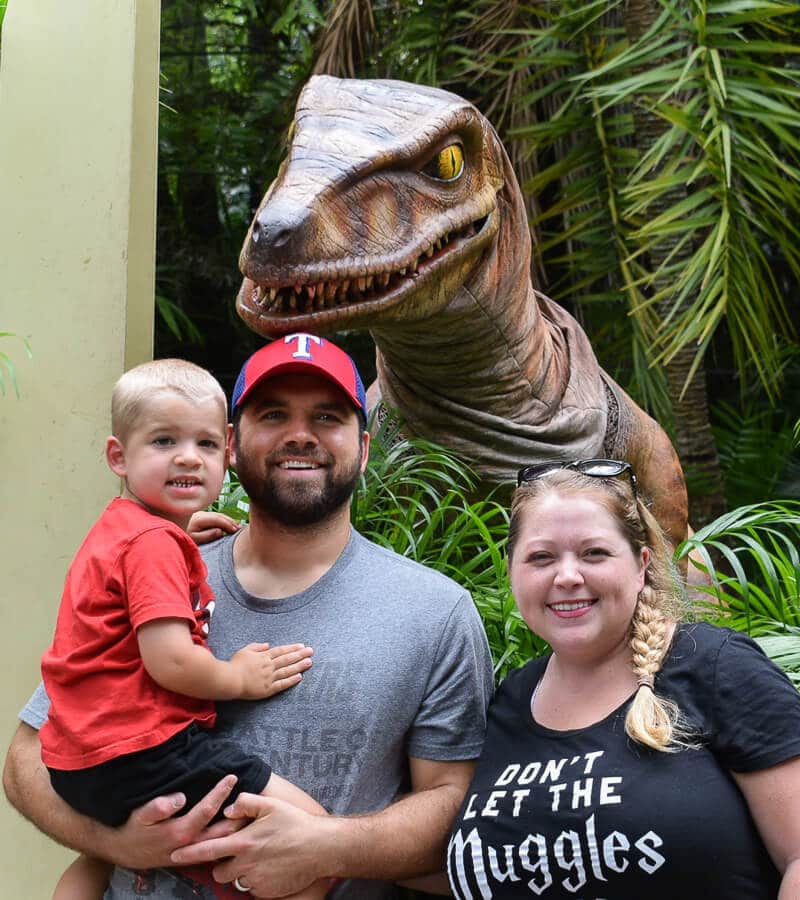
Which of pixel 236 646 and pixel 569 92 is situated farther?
pixel 569 92

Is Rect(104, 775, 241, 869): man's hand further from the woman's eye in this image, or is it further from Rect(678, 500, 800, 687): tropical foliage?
Rect(678, 500, 800, 687): tropical foliage

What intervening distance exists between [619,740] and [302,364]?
901 mm

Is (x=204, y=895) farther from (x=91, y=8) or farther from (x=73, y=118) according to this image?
(x=91, y=8)

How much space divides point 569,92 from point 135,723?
5.42m

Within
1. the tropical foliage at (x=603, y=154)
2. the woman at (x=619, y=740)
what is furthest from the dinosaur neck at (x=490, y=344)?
the tropical foliage at (x=603, y=154)

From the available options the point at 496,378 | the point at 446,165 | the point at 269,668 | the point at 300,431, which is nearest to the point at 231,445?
the point at 300,431

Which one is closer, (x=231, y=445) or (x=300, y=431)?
(x=300, y=431)

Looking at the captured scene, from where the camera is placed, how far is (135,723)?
83.0 inches

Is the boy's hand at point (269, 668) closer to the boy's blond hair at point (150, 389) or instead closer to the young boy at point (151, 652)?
the young boy at point (151, 652)

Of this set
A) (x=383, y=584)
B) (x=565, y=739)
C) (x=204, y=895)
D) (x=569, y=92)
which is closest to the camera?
(x=565, y=739)

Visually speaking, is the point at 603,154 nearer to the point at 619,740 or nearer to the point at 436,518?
the point at 436,518

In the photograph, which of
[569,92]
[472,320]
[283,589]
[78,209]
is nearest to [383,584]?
[283,589]

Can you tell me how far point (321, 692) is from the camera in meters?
2.22

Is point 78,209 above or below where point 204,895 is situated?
above
